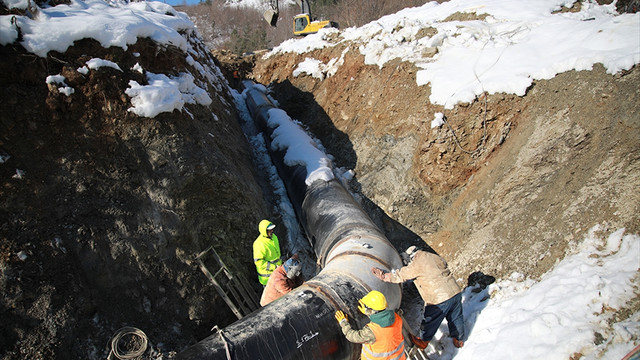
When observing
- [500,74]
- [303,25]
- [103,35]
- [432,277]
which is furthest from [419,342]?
[303,25]

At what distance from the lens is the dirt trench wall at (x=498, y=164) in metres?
4.23

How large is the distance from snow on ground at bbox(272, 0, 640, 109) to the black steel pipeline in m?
3.76

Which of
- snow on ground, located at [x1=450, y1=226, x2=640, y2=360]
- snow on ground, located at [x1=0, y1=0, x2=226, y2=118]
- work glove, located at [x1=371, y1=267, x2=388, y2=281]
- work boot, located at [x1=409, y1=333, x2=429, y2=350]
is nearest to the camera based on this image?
snow on ground, located at [x1=450, y1=226, x2=640, y2=360]

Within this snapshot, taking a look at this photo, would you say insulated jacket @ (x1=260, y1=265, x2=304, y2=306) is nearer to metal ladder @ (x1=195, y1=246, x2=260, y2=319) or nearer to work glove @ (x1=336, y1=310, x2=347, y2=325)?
metal ladder @ (x1=195, y1=246, x2=260, y2=319)

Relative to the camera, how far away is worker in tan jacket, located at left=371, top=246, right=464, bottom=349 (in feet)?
12.8

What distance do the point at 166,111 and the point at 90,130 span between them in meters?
1.09

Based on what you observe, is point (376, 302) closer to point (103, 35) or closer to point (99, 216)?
point (99, 216)

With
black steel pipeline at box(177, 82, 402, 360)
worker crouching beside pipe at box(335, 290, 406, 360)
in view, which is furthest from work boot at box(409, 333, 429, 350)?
worker crouching beside pipe at box(335, 290, 406, 360)

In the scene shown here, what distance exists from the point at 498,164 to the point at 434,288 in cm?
318

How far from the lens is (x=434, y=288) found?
393cm

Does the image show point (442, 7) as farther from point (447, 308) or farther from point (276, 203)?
point (447, 308)

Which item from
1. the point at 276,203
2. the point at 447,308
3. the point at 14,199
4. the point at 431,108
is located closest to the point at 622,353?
the point at 447,308

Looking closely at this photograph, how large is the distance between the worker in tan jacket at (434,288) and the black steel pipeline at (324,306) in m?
0.36

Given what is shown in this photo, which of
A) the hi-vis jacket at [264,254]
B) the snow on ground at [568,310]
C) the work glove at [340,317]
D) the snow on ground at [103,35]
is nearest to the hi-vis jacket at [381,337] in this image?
the work glove at [340,317]
